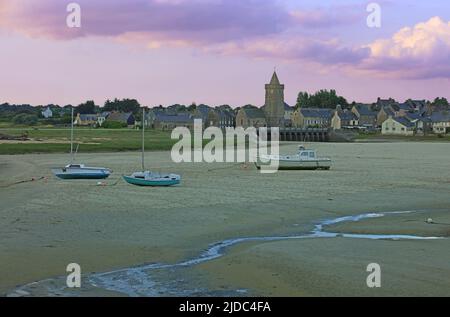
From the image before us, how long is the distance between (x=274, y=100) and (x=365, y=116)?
31.4 meters

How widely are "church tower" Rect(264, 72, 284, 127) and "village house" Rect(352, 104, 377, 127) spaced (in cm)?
2613

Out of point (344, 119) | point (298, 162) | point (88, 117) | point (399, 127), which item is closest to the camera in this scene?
point (298, 162)

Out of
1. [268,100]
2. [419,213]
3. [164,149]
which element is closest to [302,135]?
[268,100]

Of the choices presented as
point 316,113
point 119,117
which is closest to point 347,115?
point 316,113

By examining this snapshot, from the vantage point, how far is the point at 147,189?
2631 cm

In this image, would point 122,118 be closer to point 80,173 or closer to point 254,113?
point 254,113

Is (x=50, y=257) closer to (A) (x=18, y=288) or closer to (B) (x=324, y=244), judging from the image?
(A) (x=18, y=288)

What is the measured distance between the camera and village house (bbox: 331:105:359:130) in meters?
155

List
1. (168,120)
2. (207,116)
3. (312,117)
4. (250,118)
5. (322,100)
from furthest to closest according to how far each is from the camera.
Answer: (322,100) → (312,117) → (168,120) → (207,116) → (250,118)

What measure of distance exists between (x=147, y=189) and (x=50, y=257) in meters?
13.4

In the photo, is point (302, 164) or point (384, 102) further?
point (384, 102)

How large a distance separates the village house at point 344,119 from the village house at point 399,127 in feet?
69.1

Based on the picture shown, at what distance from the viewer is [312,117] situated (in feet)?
516

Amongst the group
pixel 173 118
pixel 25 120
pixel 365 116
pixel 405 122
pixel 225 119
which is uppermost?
pixel 365 116
